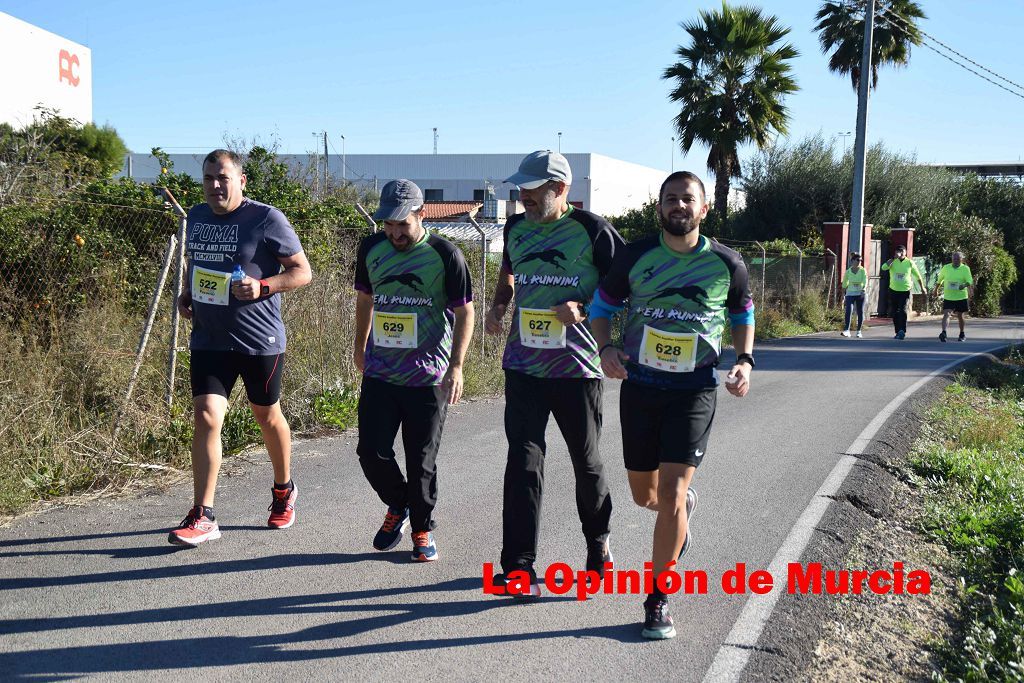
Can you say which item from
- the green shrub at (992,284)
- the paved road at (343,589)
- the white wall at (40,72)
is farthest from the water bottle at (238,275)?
the white wall at (40,72)

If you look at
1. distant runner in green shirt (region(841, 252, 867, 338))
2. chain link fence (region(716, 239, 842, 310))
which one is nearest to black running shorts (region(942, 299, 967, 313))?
distant runner in green shirt (region(841, 252, 867, 338))

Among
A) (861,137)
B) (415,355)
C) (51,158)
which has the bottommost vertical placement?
(415,355)

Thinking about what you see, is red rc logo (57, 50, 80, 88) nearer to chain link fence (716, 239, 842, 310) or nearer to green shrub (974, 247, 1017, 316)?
chain link fence (716, 239, 842, 310)

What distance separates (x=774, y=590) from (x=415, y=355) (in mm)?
2118

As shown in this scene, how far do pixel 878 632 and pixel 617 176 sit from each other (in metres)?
63.8

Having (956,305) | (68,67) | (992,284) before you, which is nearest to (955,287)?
(956,305)

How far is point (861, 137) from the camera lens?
81.0 feet

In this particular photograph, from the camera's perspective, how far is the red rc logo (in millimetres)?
37031

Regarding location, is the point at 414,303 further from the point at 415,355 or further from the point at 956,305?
the point at 956,305

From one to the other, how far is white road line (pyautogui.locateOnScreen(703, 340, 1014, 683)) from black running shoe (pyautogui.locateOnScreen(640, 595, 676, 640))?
23 cm

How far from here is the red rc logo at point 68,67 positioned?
1458 inches

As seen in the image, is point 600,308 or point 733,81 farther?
point 733,81

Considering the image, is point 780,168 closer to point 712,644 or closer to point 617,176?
point 617,176

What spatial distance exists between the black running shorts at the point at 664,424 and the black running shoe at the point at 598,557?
56cm
